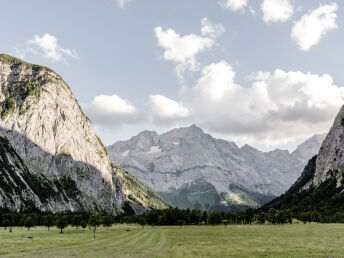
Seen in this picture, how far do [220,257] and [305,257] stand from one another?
12575 millimetres

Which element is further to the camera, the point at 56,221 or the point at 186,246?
the point at 56,221

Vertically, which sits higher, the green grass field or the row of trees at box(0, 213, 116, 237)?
the green grass field

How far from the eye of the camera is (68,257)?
4628 centimetres

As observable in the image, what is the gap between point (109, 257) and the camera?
44.9m

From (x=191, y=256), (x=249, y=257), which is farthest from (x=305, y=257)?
(x=191, y=256)

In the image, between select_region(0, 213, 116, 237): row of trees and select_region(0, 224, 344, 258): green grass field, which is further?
select_region(0, 213, 116, 237): row of trees

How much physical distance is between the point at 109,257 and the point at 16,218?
589ft

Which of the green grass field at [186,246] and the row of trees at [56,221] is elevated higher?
the green grass field at [186,246]

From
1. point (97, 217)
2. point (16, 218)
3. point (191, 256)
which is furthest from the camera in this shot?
point (16, 218)

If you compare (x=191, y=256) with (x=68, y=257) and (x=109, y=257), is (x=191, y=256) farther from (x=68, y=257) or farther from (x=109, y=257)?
(x=68, y=257)

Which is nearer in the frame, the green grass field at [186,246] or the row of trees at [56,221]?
the green grass field at [186,246]

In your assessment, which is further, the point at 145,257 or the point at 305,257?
the point at 145,257

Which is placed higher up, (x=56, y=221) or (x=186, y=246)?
(x=186, y=246)

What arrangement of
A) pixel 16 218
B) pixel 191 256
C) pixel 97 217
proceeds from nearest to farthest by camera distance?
pixel 191 256 < pixel 97 217 < pixel 16 218
